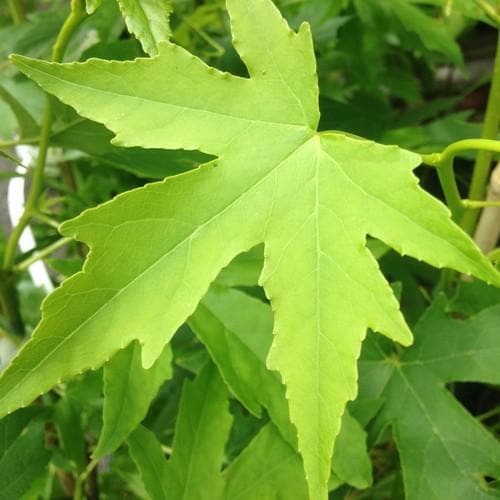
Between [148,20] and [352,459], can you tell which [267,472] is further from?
[148,20]

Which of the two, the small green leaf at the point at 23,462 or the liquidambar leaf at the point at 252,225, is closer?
the liquidambar leaf at the point at 252,225

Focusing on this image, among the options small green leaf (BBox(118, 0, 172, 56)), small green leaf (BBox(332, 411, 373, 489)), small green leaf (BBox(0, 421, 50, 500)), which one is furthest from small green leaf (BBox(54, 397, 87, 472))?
small green leaf (BBox(118, 0, 172, 56))

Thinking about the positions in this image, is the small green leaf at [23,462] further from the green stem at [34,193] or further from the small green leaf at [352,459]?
the small green leaf at [352,459]

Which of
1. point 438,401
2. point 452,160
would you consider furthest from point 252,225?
point 438,401

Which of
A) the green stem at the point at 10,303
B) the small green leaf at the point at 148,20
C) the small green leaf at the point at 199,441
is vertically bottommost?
the small green leaf at the point at 199,441

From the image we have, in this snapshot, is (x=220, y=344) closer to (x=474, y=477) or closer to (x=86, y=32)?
(x=474, y=477)

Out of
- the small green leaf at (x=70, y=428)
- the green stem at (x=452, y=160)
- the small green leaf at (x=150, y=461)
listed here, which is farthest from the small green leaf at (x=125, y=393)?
the green stem at (x=452, y=160)
